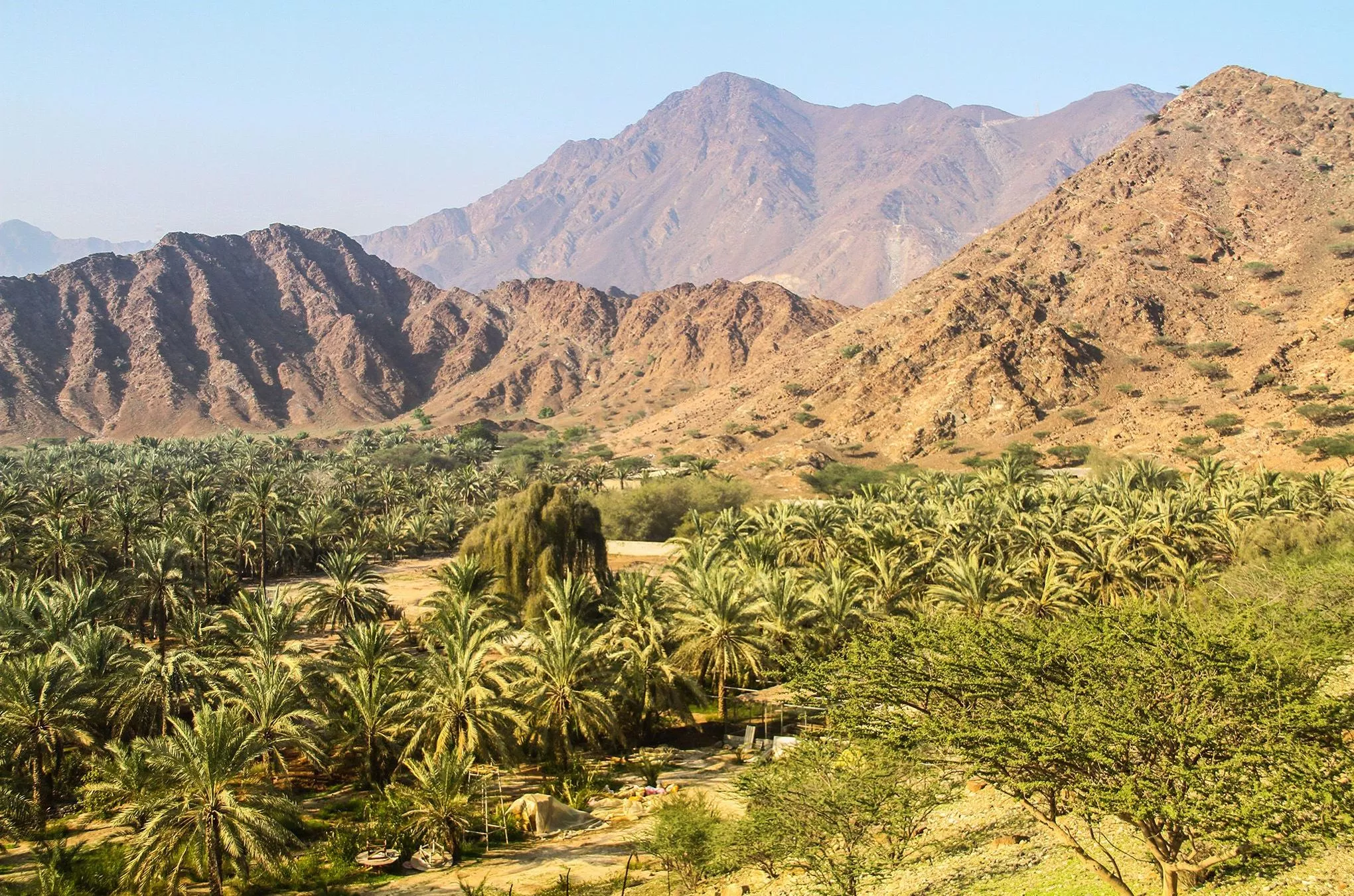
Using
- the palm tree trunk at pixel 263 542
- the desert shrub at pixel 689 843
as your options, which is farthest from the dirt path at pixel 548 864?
the palm tree trunk at pixel 263 542

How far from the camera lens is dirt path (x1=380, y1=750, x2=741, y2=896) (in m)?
17.7

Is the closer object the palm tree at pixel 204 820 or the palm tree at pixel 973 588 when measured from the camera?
the palm tree at pixel 204 820

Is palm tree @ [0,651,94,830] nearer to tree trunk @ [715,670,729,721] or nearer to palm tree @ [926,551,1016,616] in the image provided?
tree trunk @ [715,670,729,721]

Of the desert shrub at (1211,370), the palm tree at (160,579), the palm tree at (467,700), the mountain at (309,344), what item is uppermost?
the mountain at (309,344)

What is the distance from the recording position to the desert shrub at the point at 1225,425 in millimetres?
74000

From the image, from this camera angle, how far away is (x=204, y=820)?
1584cm

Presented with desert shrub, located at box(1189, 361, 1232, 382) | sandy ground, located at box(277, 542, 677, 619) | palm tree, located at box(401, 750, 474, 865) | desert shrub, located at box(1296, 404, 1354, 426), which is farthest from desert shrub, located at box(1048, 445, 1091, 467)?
palm tree, located at box(401, 750, 474, 865)

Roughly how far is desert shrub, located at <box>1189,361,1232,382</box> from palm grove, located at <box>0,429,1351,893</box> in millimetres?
43688

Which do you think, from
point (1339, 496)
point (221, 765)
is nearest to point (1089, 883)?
point (221, 765)

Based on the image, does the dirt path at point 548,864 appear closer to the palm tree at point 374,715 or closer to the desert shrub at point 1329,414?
the palm tree at point 374,715

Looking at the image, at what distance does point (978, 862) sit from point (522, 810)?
10.7 metres

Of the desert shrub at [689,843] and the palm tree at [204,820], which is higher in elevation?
the palm tree at [204,820]

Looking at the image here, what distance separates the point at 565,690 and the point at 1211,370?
273ft

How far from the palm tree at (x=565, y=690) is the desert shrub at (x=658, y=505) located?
36.3 m
